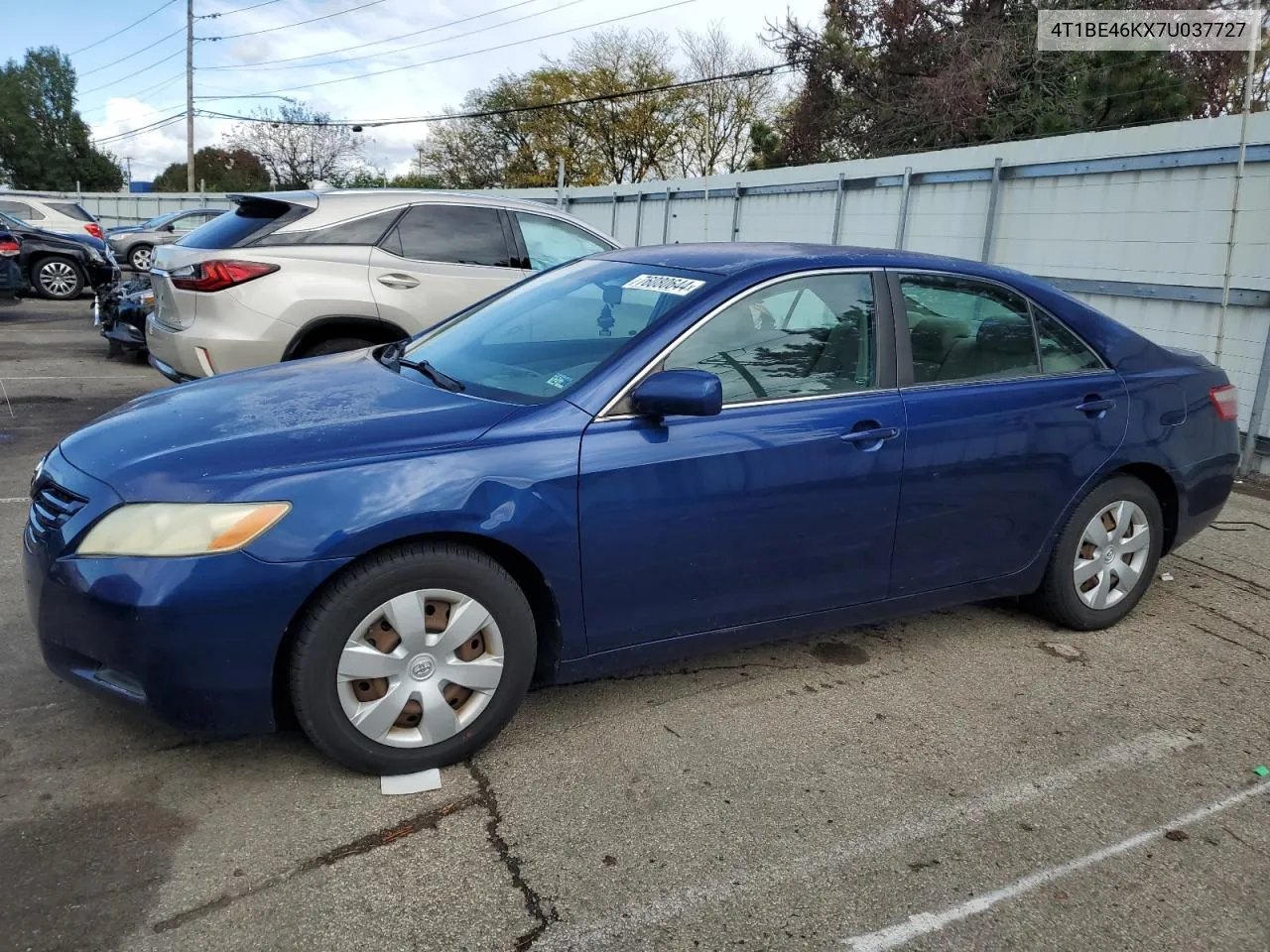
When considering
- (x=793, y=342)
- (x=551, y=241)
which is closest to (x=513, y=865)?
(x=793, y=342)

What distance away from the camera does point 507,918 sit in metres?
2.39

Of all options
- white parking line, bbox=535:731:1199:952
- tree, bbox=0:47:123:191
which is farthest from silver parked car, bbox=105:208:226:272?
tree, bbox=0:47:123:191

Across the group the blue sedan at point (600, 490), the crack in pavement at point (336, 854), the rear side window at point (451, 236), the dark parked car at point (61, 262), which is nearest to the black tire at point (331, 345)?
the rear side window at point (451, 236)

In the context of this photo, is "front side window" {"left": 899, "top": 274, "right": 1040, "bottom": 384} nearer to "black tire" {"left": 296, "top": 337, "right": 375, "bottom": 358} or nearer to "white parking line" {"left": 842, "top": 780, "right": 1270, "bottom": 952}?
"white parking line" {"left": 842, "top": 780, "right": 1270, "bottom": 952}

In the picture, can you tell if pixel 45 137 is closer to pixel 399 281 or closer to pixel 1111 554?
pixel 399 281

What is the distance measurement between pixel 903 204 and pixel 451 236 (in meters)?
6.19

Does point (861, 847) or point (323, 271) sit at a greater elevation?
point (323, 271)

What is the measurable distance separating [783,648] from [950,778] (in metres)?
1.03

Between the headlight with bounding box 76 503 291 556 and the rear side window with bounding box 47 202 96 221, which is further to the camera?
the rear side window with bounding box 47 202 96 221

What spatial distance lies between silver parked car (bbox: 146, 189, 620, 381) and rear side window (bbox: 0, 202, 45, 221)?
12.8m

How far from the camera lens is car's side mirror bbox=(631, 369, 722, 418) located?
3010mm

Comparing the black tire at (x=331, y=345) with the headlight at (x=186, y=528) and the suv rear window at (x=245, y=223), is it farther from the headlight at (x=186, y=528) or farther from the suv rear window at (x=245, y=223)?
the headlight at (x=186, y=528)

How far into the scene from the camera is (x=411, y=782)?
2934 mm

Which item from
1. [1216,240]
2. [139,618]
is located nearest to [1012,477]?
[139,618]
